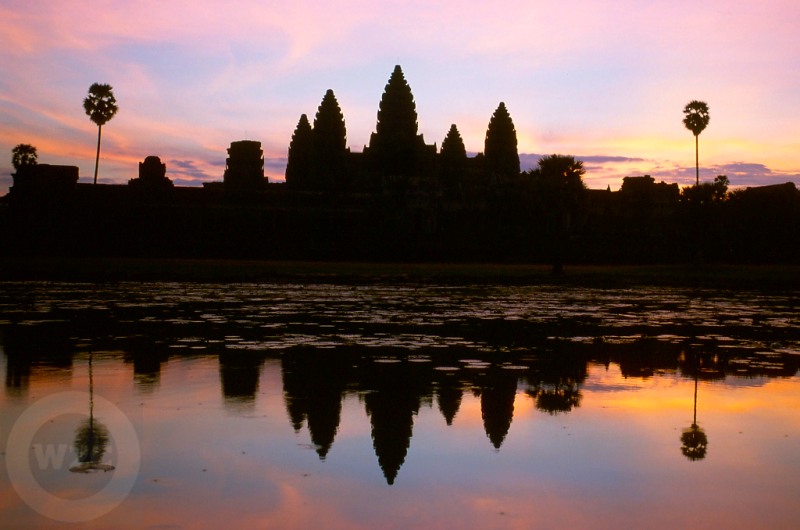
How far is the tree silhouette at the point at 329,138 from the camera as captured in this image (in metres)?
110

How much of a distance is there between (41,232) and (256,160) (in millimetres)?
42854

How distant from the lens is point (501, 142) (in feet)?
403

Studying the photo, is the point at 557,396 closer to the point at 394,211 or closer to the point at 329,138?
the point at 394,211

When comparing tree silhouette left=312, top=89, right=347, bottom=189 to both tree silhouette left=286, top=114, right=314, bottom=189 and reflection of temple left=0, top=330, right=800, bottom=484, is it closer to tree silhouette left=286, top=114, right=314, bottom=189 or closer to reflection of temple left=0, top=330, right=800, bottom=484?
tree silhouette left=286, top=114, right=314, bottom=189

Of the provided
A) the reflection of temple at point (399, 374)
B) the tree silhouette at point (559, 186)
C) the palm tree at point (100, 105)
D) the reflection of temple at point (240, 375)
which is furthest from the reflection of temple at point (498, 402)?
the palm tree at point (100, 105)

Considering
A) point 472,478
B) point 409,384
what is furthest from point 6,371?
point 472,478

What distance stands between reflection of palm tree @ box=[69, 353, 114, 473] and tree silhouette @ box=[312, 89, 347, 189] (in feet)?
334

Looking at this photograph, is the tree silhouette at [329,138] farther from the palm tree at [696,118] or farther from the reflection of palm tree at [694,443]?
the reflection of palm tree at [694,443]

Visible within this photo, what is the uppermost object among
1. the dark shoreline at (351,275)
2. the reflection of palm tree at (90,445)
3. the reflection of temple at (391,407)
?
the dark shoreline at (351,275)

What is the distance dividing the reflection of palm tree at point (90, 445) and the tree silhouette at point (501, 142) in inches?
4492

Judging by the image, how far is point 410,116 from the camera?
111125 mm

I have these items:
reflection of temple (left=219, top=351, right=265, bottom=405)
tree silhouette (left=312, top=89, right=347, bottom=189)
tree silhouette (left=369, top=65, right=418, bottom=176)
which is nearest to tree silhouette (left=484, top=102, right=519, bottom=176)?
tree silhouette (left=369, top=65, right=418, bottom=176)

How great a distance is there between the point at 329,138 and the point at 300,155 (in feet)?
42.6

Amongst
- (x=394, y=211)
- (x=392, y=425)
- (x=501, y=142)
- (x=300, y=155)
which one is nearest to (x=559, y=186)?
(x=394, y=211)
